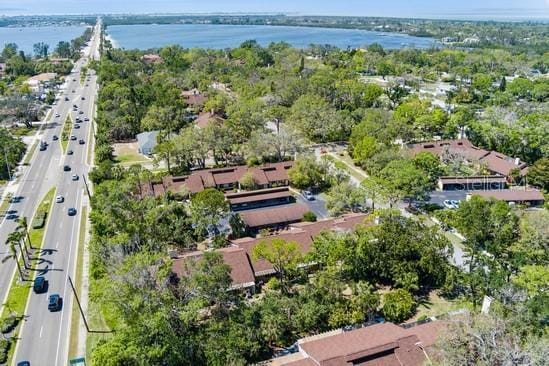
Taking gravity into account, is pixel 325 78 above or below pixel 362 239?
above

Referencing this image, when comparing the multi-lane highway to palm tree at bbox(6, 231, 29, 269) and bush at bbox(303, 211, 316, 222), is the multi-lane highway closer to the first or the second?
palm tree at bbox(6, 231, 29, 269)

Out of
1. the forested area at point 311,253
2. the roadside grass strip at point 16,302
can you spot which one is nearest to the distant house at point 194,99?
the forested area at point 311,253

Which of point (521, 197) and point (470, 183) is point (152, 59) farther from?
point (521, 197)

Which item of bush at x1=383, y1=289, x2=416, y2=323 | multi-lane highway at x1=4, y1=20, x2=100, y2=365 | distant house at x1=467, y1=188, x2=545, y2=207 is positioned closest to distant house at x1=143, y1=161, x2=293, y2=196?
multi-lane highway at x1=4, y1=20, x2=100, y2=365

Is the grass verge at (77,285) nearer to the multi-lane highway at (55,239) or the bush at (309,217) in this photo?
the multi-lane highway at (55,239)

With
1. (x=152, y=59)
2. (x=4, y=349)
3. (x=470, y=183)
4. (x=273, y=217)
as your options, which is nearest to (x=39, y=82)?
(x=152, y=59)

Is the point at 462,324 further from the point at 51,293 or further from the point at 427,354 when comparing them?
the point at 51,293

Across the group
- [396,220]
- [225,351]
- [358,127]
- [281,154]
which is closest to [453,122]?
[358,127]
